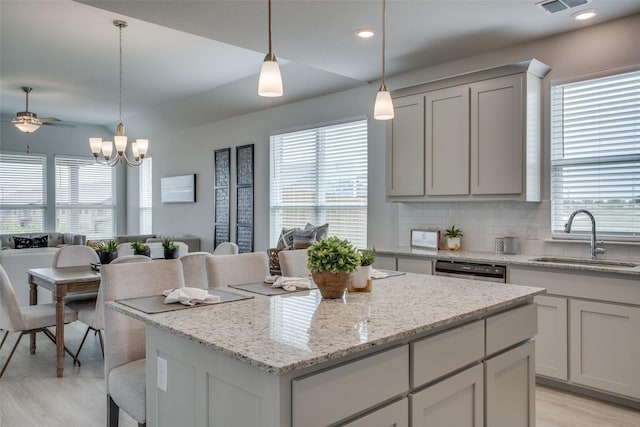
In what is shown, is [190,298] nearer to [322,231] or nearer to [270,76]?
[270,76]

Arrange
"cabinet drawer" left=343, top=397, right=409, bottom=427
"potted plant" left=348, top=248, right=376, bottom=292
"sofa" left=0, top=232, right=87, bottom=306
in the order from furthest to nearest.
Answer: "sofa" left=0, top=232, right=87, bottom=306 < "potted plant" left=348, top=248, right=376, bottom=292 < "cabinet drawer" left=343, top=397, right=409, bottom=427

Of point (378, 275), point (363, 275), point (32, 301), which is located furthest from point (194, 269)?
point (363, 275)

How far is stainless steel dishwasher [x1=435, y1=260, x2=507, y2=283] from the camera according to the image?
11.9 feet

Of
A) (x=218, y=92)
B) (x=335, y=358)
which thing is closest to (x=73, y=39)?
(x=218, y=92)

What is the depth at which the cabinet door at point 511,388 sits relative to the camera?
2078 mm

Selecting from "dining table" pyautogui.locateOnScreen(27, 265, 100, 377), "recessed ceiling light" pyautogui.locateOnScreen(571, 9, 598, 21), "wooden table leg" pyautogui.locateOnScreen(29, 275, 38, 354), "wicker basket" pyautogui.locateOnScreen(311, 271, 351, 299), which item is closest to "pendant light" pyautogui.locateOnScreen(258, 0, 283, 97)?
"wicker basket" pyautogui.locateOnScreen(311, 271, 351, 299)

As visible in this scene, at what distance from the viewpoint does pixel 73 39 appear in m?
4.80

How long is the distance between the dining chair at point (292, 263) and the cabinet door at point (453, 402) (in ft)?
4.30

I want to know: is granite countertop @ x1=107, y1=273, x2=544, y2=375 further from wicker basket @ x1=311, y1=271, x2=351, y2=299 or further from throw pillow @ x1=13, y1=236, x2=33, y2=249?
throw pillow @ x1=13, y1=236, x2=33, y2=249

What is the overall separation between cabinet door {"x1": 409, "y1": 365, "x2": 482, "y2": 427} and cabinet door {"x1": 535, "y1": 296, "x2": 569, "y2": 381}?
164 cm

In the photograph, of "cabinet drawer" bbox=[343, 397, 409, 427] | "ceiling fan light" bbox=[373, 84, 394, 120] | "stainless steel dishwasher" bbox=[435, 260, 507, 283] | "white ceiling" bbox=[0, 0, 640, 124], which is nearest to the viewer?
"cabinet drawer" bbox=[343, 397, 409, 427]

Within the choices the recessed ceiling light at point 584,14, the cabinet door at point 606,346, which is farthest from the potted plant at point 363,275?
the recessed ceiling light at point 584,14

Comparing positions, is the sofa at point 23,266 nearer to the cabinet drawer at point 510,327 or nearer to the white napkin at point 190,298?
the white napkin at point 190,298

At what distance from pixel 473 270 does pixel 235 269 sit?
1934mm
